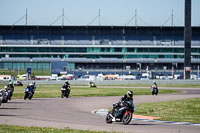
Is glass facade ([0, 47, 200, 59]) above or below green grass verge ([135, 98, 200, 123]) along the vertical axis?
above

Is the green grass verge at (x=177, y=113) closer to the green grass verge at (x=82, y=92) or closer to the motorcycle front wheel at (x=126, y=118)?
the motorcycle front wheel at (x=126, y=118)

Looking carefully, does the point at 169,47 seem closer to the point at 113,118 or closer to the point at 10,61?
the point at 10,61

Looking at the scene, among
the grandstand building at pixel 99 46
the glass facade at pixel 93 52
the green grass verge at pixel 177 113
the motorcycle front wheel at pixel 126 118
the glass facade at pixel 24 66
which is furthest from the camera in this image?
the glass facade at pixel 93 52

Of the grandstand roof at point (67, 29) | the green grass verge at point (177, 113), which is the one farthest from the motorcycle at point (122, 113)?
the grandstand roof at point (67, 29)

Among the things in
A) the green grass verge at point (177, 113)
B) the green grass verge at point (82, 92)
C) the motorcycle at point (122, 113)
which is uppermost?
the motorcycle at point (122, 113)

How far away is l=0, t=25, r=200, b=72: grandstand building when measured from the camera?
456 ft

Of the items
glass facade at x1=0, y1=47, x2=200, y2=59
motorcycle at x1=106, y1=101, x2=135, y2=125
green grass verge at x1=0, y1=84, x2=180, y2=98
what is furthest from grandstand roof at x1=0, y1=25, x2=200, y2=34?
motorcycle at x1=106, y1=101, x2=135, y2=125

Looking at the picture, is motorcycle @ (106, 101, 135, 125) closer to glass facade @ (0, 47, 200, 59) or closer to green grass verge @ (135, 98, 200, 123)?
green grass verge @ (135, 98, 200, 123)

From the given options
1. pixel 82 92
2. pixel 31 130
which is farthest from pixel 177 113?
pixel 82 92

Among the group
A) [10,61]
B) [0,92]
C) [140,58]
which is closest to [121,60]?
[140,58]

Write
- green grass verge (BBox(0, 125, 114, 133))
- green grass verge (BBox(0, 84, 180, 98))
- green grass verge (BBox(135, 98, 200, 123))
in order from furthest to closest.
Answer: green grass verge (BBox(0, 84, 180, 98))
green grass verge (BBox(135, 98, 200, 123))
green grass verge (BBox(0, 125, 114, 133))

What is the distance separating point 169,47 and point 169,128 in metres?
121

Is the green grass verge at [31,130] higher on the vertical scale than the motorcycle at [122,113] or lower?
lower

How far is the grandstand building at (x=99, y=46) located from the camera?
5472 inches
